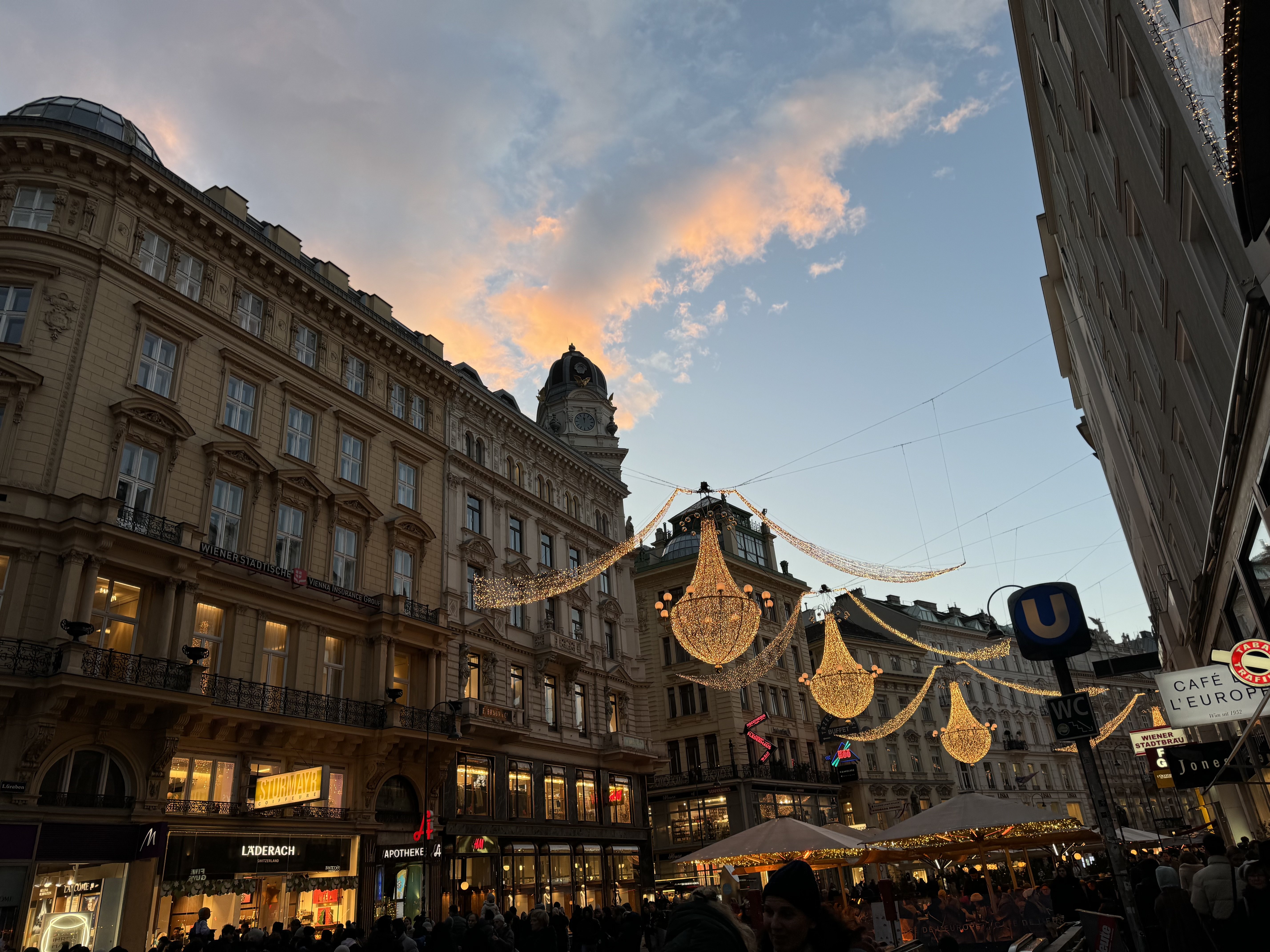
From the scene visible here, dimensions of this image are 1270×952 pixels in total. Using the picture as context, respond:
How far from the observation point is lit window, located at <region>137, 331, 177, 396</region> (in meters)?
22.2

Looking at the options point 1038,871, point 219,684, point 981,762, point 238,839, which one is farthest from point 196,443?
point 981,762

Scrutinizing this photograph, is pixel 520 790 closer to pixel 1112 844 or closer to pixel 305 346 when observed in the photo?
pixel 305 346

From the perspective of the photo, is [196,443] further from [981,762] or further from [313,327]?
[981,762]

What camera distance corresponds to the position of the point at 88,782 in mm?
17969

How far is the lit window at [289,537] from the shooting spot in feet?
79.5

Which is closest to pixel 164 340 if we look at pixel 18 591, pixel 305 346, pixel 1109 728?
pixel 305 346

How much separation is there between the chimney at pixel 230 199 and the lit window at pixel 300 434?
6.52 metres

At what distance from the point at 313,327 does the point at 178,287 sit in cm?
482

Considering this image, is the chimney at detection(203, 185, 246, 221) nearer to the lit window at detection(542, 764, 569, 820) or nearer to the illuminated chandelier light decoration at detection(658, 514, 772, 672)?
the illuminated chandelier light decoration at detection(658, 514, 772, 672)

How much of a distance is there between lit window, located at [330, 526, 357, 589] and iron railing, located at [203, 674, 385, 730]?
374cm

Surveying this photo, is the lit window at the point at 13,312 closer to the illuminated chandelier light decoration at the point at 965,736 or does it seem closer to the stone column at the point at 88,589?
the stone column at the point at 88,589

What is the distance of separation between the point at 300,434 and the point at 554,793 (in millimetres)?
16883

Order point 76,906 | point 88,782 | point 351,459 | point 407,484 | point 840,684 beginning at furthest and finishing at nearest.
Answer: point 407,484 < point 351,459 < point 840,684 < point 88,782 < point 76,906

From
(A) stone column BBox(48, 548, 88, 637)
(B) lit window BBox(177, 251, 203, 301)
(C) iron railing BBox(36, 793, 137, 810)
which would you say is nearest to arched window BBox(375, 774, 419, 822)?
Result: (C) iron railing BBox(36, 793, 137, 810)
